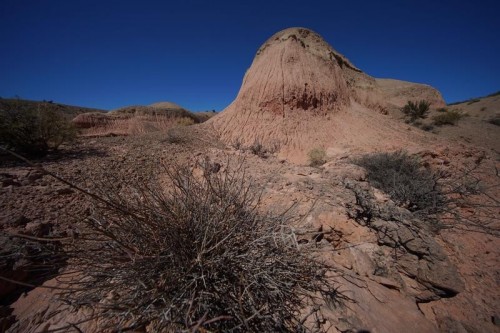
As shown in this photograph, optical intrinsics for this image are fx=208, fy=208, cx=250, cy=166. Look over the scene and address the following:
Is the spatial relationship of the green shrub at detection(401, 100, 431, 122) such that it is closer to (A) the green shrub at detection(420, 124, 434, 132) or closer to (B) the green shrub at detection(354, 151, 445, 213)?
(A) the green shrub at detection(420, 124, 434, 132)

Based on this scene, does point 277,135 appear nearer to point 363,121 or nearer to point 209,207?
point 363,121

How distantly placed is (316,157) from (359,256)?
4665 mm

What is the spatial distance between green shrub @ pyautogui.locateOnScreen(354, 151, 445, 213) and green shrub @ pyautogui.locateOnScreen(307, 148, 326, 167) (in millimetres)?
1828

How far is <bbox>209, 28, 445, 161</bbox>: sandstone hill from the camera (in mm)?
7414

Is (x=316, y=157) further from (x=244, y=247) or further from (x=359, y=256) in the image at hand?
(x=244, y=247)

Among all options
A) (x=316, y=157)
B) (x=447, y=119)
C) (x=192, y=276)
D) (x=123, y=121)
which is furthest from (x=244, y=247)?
(x=447, y=119)

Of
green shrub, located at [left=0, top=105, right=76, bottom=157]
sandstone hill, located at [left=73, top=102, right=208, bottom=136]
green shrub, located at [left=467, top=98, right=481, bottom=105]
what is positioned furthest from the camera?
green shrub, located at [left=467, top=98, right=481, bottom=105]

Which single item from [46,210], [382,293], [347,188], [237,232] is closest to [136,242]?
[237,232]

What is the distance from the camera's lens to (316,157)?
6.39 meters

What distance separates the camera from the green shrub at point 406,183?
300cm

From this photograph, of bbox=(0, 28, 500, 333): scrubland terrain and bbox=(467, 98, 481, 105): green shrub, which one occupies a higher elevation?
bbox=(467, 98, 481, 105): green shrub

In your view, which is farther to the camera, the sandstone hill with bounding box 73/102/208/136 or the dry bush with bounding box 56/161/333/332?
the sandstone hill with bounding box 73/102/208/136

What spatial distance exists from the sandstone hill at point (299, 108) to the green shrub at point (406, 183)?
271 cm

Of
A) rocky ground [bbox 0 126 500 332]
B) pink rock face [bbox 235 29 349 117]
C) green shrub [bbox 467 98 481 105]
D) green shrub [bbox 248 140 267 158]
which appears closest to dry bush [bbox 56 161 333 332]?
rocky ground [bbox 0 126 500 332]
